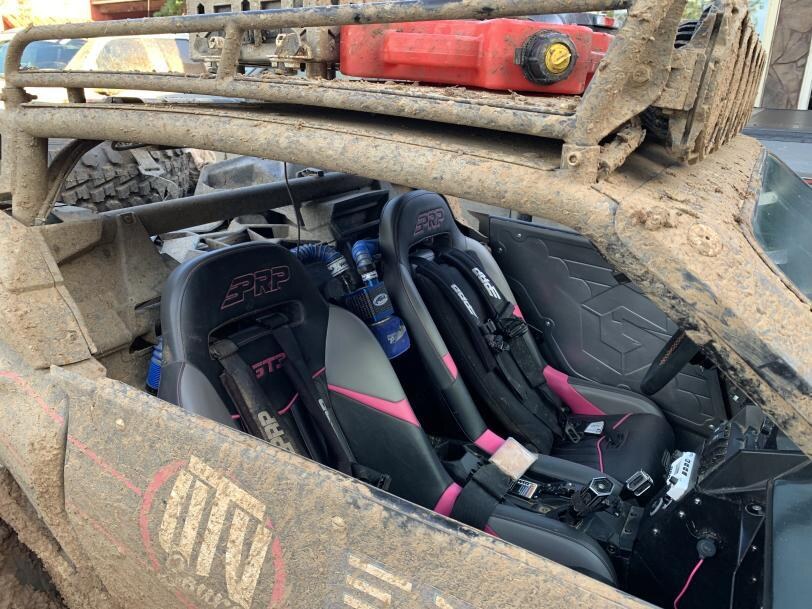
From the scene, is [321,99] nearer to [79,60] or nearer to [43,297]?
[43,297]

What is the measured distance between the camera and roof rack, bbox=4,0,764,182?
0.83 m

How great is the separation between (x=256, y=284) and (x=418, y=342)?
547 millimetres

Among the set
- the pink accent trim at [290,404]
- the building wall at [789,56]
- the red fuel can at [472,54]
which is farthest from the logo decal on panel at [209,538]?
the building wall at [789,56]

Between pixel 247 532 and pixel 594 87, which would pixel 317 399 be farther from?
pixel 594 87

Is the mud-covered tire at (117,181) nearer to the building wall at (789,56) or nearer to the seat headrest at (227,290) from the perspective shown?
the seat headrest at (227,290)

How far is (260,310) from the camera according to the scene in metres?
1.82

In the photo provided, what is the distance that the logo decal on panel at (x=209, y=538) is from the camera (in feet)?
3.70

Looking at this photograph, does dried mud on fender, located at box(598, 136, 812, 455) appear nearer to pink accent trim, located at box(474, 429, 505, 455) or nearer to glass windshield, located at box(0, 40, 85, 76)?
pink accent trim, located at box(474, 429, 505, 455)

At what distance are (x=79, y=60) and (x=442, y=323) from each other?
5669 mm

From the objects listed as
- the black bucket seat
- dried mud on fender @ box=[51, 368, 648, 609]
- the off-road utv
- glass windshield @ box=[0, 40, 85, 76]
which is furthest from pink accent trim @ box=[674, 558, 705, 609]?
glass windshield @ box=[0, 40, 85, 76]

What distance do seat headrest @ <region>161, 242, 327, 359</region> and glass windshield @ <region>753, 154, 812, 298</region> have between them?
44.5 inches

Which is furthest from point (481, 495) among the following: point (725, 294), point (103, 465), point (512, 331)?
point (725, 294)

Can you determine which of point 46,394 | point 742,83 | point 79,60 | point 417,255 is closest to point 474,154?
point 742,83

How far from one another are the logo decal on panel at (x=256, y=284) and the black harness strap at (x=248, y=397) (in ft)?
0.37
